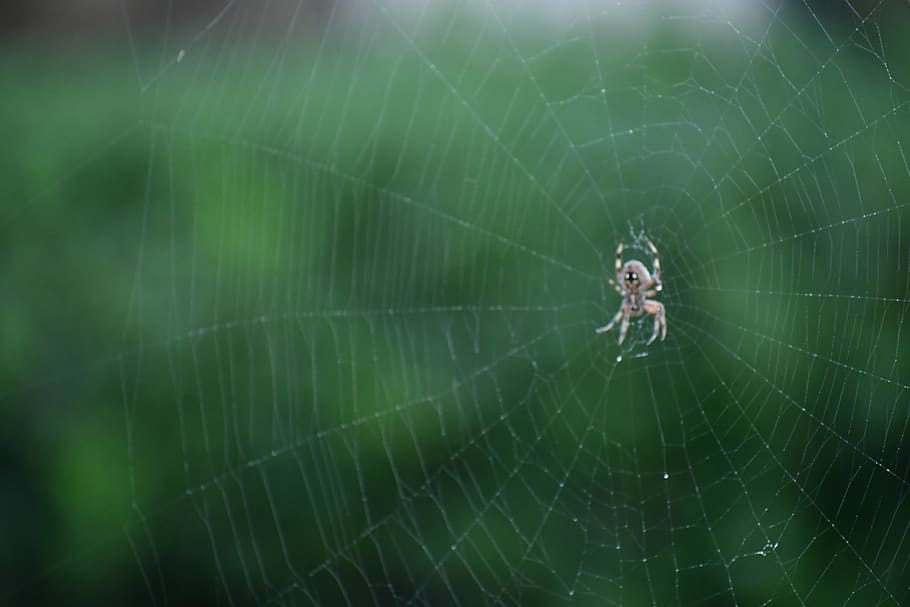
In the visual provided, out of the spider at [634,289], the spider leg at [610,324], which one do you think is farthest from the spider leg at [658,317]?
the spider leg at [610,324]

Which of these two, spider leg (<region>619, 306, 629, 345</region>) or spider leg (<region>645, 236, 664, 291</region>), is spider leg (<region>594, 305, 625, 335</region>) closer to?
spider leg (<region>619, 306, 629, 345</region>)

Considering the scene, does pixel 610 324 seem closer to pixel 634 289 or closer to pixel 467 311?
pixel 634 289

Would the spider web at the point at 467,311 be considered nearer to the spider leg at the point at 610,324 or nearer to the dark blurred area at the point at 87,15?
the spider leg at the point at 610,324

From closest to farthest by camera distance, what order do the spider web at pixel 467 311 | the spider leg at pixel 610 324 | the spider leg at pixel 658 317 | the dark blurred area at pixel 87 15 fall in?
the spider web at pixel 467 311 → the spider leg at pixel 658 317 → the spider leg at pixel 610 324 → the dark blurred area at pixel 87 15

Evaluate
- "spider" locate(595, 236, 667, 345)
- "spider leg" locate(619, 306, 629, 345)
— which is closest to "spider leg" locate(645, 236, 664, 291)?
"spider" locate(595, 236, 667, 345)

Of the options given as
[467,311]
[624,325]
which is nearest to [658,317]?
[624,325]
